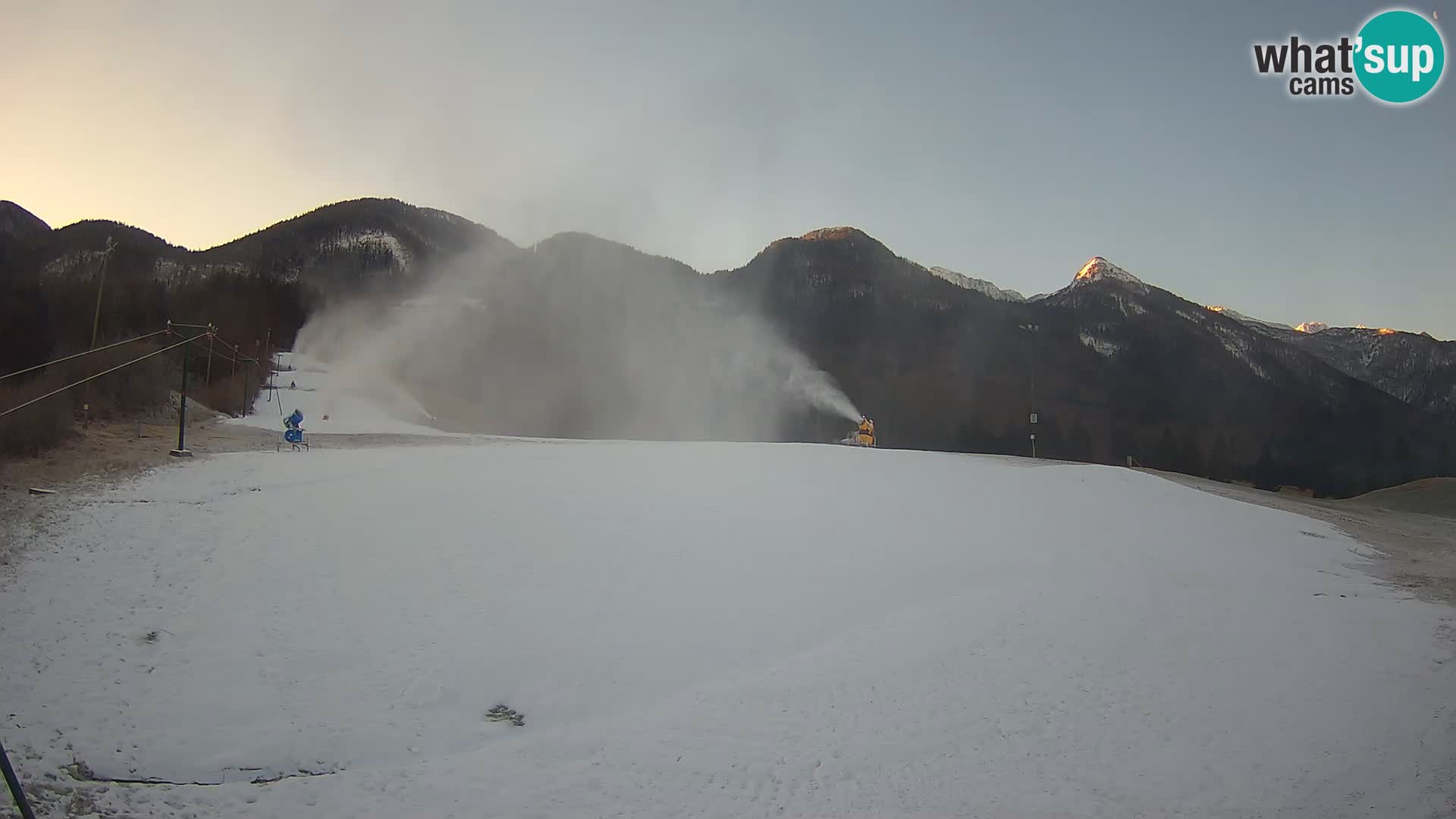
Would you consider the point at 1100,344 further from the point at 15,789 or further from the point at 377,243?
the point at 15,789

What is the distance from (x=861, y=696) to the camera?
894 centimetres

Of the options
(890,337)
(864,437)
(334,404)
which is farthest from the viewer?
(890,337)

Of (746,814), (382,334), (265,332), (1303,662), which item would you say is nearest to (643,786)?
(746,814)

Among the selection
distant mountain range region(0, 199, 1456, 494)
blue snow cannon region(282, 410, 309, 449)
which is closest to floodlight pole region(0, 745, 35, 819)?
blue snow cannon region(282, 410, 309, 449)

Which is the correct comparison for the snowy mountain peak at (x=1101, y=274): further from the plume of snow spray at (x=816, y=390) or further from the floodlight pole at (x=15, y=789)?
the floodlight pole at (x=15, y=789)

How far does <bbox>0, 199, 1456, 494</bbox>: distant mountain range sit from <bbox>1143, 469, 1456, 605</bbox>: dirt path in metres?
37.1

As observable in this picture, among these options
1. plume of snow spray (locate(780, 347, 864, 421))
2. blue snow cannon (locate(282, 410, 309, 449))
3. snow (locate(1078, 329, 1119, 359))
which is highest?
snow (locate(1078, 329, 1119, 359))

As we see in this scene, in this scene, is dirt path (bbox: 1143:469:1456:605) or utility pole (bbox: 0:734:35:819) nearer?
utility pole (bbox: 0:734:35:819)

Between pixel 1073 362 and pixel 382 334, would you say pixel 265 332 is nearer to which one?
pixel 382 334

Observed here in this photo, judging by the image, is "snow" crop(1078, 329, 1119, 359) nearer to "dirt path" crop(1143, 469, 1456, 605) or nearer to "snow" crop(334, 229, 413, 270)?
"dirt path" crop(1143, 469, 1456, 605)

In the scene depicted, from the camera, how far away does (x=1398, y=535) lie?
65.0 feet

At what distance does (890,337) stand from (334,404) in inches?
3104

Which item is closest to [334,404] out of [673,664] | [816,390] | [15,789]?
[673,664]

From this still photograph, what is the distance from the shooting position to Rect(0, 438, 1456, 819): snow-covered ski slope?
6.96 metres
